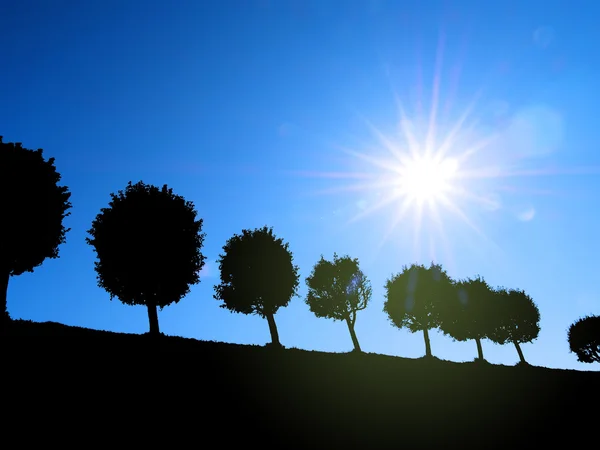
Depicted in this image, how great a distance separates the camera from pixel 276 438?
14.4 meters

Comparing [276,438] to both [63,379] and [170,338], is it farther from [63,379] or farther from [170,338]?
[170,338]

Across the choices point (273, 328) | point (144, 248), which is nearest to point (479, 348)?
point (273, 328)

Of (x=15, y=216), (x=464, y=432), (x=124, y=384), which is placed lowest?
(x=464, y=432)

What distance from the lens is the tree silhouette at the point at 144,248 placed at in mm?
38312

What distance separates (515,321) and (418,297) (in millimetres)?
23886

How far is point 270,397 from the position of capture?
62.5ft

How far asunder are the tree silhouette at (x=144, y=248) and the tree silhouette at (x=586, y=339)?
82107 mm

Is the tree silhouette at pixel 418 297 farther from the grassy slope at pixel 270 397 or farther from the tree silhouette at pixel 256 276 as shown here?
the grassy slope at pixel 270 397

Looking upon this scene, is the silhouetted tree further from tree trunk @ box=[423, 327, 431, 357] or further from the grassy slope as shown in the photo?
the grassy slope

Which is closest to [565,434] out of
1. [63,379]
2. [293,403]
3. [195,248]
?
[293,403]

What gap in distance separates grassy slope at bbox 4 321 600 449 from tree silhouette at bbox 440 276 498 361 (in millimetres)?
32320

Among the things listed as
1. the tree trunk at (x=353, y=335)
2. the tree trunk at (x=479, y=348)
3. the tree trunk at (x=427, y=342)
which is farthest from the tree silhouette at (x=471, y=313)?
the tree trunk at (x=353, y=335)

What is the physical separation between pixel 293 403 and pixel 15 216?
3289cm

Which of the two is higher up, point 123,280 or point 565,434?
point 123,280
